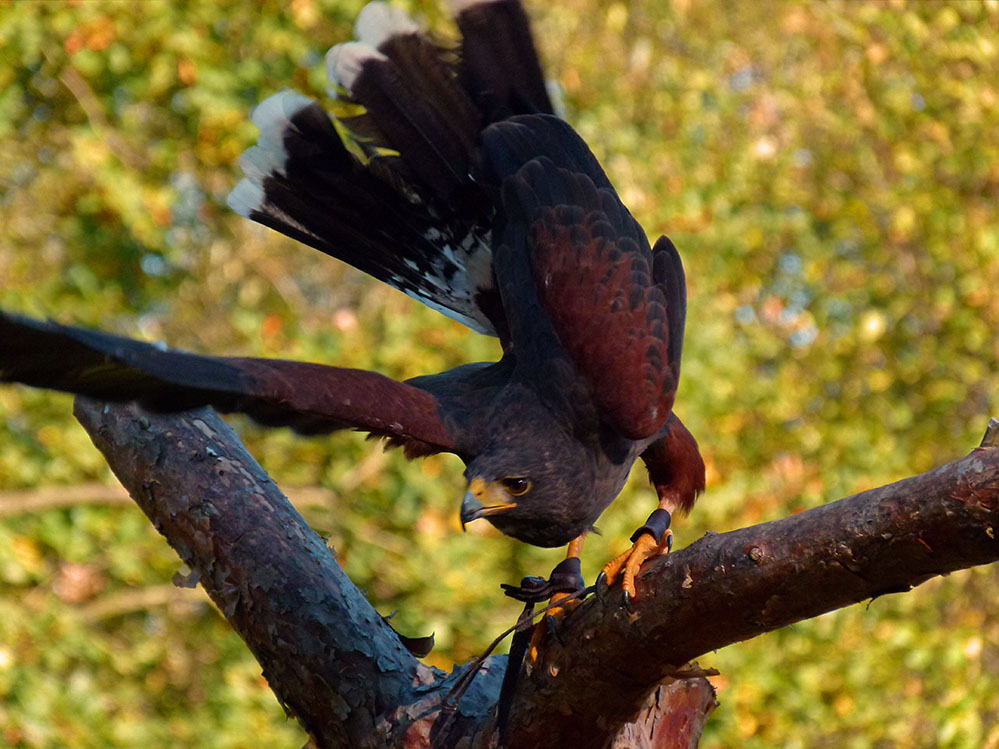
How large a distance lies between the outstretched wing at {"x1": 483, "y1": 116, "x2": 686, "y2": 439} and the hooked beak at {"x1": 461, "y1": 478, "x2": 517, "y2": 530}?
0.37 meters

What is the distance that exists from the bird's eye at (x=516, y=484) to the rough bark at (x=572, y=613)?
0.46 meters

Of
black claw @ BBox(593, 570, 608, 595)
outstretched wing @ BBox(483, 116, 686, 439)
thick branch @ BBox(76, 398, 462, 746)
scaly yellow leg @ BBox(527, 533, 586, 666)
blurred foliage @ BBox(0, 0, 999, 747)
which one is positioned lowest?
blurred foliage @ BBox(0, 0, 999, 747)

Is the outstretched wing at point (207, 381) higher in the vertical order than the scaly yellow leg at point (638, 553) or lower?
Answer: higher

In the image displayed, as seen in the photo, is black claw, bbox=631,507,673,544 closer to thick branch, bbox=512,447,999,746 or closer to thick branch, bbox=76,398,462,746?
thick branch, bbox=512,447,999,746

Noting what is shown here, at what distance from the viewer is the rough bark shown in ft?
6.47

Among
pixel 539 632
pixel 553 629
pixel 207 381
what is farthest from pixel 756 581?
pixel 207 381

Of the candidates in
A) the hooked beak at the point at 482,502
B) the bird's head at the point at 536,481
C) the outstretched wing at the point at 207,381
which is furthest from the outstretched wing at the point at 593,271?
the outstretched wing at the point at 207,381

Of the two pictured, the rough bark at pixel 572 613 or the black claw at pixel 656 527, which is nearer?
the rough bark at pixel 572 613

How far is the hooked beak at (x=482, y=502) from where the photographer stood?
2.88 metres

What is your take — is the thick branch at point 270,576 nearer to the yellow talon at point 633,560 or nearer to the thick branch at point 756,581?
the thick branch at point 756,581

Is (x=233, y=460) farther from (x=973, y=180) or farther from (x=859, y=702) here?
(x=973, y=180)

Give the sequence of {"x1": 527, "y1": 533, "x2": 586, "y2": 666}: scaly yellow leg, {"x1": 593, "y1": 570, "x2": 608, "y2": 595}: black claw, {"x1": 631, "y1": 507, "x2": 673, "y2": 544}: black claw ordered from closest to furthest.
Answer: {"x1": 593, "y1": 570, "x2": 608, "y2": 595}: black claw < {"x1": 527, "y1": 533, "x2": 586, "y2": 666}: scaly yellow leg < {"x1": 631, "y1": 507, "x2": 673, "y2": 544}: black claw

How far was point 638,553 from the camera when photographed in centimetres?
279

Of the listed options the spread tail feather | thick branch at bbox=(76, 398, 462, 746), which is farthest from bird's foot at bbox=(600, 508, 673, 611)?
the spread tail feather
